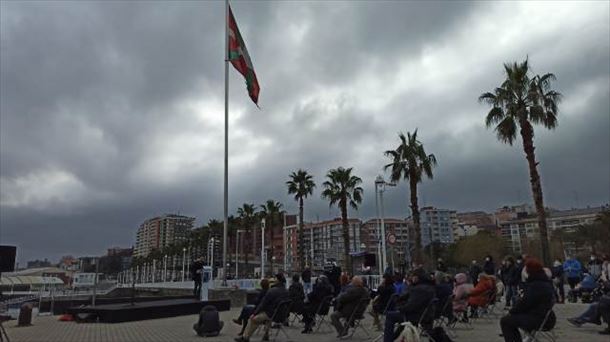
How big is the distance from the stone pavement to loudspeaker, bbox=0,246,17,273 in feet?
5.95

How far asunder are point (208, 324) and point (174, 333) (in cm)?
127

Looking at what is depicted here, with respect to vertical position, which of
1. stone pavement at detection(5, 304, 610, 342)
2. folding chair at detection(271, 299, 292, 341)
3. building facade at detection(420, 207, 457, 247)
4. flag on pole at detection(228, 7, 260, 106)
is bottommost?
stone pavement at detection(5, 304, 610, 342)

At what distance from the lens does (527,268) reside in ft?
22.9

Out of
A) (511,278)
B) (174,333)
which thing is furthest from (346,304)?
(511,278)

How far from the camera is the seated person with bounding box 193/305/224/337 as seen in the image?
1120 centimetres

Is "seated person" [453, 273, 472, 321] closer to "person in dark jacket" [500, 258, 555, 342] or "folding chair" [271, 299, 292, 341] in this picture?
"folding chair" [271, 299, 292, 341]

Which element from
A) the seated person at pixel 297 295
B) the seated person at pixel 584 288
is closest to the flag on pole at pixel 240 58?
the seated person at pixel 297 295

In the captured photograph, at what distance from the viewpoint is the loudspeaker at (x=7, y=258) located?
409 inches

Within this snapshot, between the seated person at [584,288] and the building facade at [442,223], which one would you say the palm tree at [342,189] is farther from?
the building facade at [442,223]

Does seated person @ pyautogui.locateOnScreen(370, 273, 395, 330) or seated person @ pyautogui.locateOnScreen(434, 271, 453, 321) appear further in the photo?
seated person @ pyautogui.locateOnScreen(370, 273, 395, 330)

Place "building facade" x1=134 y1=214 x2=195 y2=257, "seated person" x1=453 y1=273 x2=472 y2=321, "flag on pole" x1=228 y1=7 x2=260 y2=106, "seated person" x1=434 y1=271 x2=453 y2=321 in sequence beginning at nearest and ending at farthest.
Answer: "seated person" x1=434 y1=271 x2=453 y2=321 < "seated person" x1=453 y1=273 x2=472 y2=321 < "flag on pole" x1=228 y1=7 x2=260 y2=106 < "building facade" x1=134 y1=214 x2=195 y2=257

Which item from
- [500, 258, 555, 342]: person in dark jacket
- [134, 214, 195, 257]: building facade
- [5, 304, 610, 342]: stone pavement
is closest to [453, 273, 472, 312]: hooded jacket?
[5, 304, 610, 342]: stone pavement

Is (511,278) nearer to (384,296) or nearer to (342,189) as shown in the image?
(384,296)

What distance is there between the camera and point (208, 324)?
1123cm
